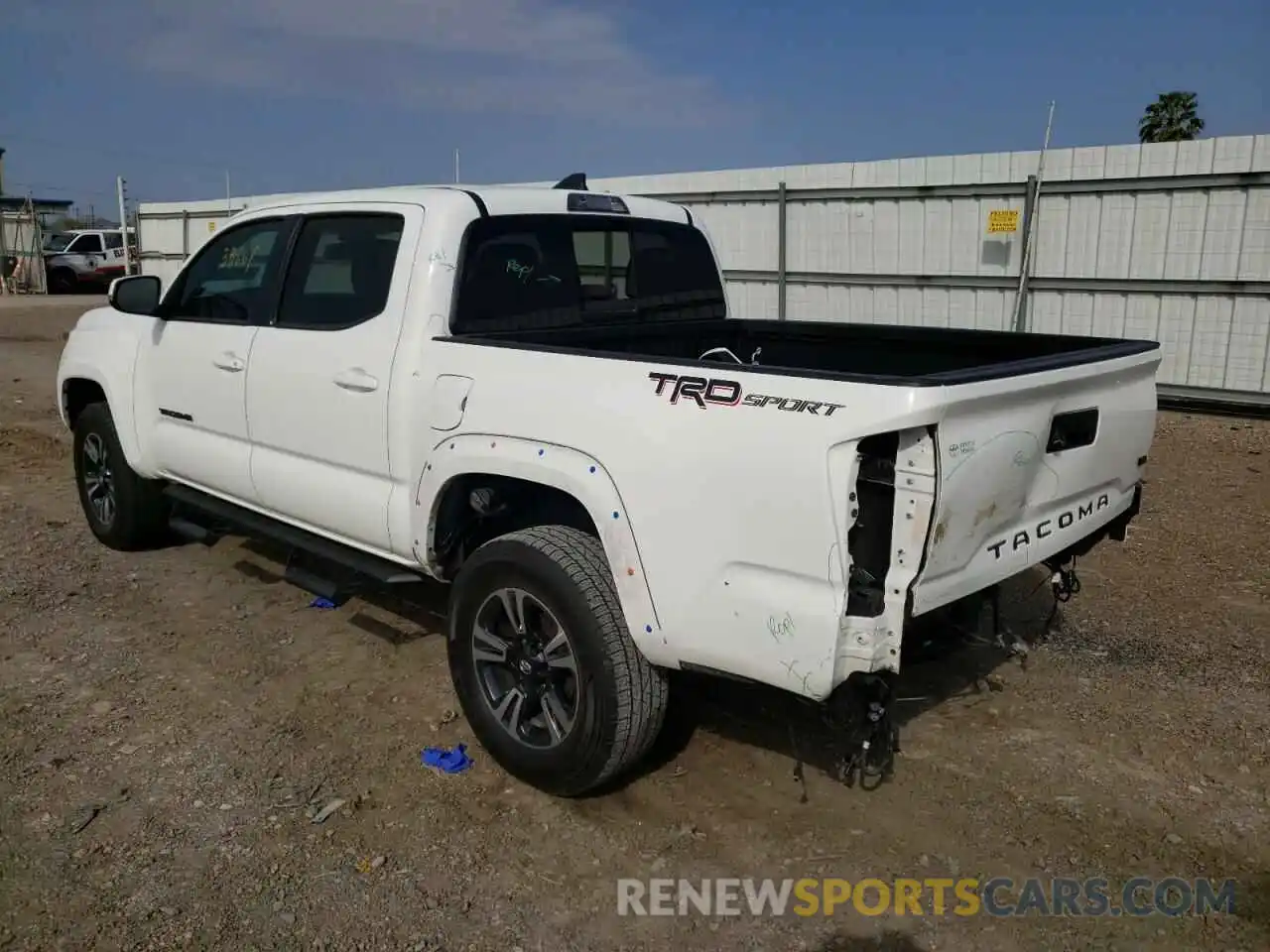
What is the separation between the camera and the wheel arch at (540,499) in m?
3.07

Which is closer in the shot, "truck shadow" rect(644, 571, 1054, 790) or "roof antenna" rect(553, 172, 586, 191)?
"truck shadow" rect(644, 571, 1054, 790)

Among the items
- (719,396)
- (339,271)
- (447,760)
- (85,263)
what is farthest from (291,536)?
(85,263)

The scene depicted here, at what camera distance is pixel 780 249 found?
488 inches

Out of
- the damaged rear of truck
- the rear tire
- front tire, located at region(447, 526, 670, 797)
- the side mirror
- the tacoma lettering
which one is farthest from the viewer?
the rear tire

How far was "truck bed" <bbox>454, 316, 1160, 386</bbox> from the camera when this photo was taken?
399 centimetres

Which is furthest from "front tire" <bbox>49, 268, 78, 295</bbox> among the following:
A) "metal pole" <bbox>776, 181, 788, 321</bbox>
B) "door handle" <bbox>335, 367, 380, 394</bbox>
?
"door handle" <bbox>335, 367, 380, 394</bbox>

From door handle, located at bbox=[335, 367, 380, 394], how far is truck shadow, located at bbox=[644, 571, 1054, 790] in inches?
61.5

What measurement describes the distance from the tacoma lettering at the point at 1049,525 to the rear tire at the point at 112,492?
4.51 meters

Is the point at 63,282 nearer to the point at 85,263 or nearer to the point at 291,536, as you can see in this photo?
the point at 85,263

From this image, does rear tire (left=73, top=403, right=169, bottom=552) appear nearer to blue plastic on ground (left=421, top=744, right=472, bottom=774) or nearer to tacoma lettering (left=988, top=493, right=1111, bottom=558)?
blue plastic on ground (left=421, top=744, right=472, bottom=774)

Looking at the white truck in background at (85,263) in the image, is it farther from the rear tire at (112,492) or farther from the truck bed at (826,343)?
the truck bed at (826,343)

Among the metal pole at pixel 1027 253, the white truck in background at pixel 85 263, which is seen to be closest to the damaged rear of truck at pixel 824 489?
the metal pole at pixel 1027 253

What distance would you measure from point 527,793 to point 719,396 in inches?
61.8

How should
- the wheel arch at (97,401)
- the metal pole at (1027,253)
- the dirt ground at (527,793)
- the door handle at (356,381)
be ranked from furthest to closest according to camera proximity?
the metal pole at (1027,253), the wheel arch at (97,401), the door handle at (356,381), the dirt ground at (527,793)
